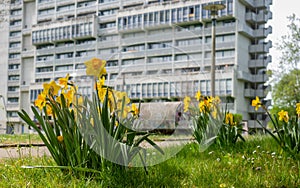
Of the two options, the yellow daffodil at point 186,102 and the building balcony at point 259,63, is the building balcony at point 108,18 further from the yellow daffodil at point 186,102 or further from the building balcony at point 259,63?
the building balcony at point 259,63

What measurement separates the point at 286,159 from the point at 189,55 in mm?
1101

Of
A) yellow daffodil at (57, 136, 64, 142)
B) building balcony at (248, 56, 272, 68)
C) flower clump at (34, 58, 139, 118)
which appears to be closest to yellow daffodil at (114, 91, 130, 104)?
flower clump at (34, 58, 139, 118)

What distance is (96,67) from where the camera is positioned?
2576mm

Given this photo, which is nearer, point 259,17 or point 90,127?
point 90,127

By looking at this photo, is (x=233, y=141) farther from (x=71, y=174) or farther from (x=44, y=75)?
(x=71, y=174)

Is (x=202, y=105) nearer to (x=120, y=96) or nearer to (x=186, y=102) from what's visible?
(x=186, y=102)

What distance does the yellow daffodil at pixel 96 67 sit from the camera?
8.38ft

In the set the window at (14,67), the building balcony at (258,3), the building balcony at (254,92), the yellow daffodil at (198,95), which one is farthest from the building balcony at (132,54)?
the window at (14,67)

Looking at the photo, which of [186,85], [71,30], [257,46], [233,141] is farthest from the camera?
[257,46]

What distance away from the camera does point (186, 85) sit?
3.54m

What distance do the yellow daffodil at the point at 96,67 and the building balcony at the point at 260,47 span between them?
28598mm

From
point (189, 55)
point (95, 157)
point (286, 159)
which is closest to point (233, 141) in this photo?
point (286, 159)

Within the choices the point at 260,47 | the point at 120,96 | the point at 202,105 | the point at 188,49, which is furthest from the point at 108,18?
the point at 260,47

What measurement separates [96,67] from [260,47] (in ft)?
94.8
